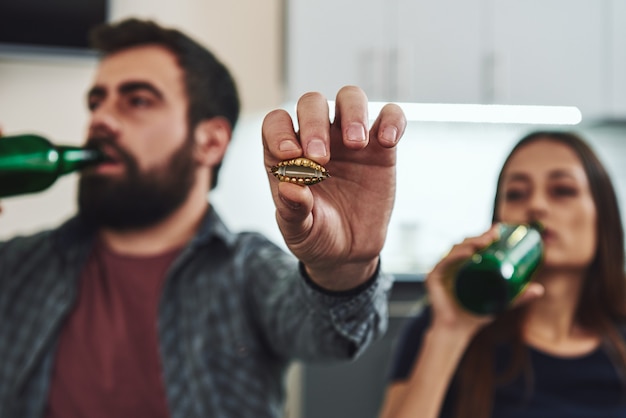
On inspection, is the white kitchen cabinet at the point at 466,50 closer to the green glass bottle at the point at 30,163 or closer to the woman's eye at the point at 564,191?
the woman's eye at the point at 564,191

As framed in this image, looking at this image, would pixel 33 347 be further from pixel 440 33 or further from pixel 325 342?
pixel 440 33

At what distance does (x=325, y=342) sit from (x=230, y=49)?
1.75 metres

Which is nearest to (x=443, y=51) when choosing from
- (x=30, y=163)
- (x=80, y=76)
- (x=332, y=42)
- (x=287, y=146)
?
(x=332, y=42)

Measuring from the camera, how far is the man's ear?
47.9 inches

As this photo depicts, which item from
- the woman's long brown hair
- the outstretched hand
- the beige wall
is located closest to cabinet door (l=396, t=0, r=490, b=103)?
the beige wall

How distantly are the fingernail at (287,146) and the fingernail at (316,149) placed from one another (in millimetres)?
11

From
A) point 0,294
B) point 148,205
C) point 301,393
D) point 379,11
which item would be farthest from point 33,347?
point 379,11

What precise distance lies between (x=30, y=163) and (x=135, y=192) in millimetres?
236

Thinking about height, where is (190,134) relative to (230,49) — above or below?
below

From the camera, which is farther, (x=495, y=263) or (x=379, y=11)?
(x=379, y=11)

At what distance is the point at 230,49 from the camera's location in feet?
7.75

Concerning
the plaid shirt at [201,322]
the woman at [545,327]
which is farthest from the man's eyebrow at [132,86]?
the woman at [545,327]

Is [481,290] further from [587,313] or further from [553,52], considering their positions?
[553,52]

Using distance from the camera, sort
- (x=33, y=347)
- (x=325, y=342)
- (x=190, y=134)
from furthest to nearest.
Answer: (x=190, y=134) → (x=33, y=347) → (x=325, y=342)
